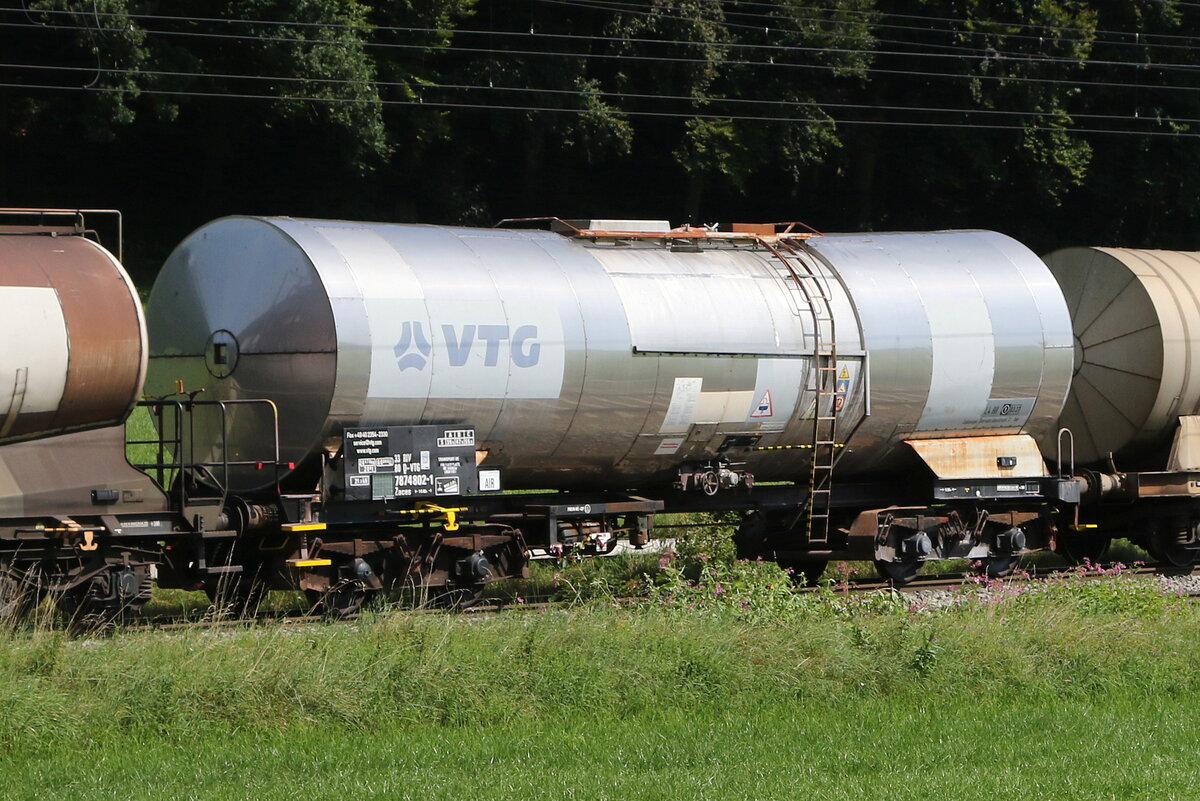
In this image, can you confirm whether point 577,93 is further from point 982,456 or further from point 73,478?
point 73,478

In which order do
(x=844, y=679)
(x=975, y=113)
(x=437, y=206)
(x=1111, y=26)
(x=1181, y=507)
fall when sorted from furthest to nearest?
1. (x=1111, y=26)
2. (x=975, y=113)
3. (x=437, y=206)
4. (x=1181, y=507)
5. (x=844, y=679)

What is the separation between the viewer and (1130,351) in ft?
59.1

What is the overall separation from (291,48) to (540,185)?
1169 centimetres

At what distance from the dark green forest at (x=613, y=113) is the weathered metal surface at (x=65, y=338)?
24309mm

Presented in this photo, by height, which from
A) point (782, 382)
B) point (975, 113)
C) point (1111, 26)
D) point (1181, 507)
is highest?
point (1111, 26)

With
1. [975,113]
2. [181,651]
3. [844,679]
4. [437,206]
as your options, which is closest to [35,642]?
[181,651]

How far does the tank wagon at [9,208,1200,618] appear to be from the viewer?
12.6 m

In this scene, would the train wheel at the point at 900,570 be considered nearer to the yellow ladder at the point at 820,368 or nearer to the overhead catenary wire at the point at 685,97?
the yellow ladder at the point at 820,368

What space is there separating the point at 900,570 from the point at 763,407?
9.63 ft

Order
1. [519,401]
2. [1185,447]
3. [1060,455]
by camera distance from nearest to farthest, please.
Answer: [519,401]
[1060,455]
[1185,447]

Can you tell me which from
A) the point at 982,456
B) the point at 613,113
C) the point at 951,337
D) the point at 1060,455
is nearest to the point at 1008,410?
the point at 982,456

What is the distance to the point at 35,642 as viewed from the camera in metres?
10.1

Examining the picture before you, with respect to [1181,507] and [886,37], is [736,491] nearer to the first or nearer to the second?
[1181,507]

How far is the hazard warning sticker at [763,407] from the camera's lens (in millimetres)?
15273
